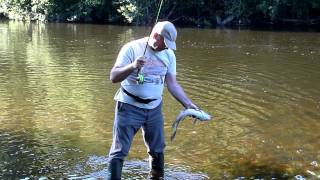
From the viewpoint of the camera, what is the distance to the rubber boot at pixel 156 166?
6660 mm

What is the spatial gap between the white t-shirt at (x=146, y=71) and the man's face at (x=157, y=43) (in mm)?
85

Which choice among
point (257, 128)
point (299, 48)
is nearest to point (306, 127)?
point (257, 128)

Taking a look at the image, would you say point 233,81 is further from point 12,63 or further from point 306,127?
point 12,63

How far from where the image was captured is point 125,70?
557 centimetres

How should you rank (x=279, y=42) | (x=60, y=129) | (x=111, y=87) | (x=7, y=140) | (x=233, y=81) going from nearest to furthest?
(x=7, y=140) → (x=60, y=129) → (x=111, y=87) → (x=233, y=81) → (x=279, y=42)

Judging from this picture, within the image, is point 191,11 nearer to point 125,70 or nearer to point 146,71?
point 146,71

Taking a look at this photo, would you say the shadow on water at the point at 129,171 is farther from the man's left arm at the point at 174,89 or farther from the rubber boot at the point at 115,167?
the man's left arm at the point at 174,89

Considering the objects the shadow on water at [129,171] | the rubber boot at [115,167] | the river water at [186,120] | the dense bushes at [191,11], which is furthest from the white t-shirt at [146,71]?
the dense bushes at [191,11]

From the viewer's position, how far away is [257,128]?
10.3 m

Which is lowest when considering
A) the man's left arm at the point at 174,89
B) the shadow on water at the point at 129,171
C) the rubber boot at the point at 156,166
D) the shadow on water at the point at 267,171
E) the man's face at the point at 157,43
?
the shadow on water at the point at 267,171

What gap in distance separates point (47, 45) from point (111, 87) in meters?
13.8

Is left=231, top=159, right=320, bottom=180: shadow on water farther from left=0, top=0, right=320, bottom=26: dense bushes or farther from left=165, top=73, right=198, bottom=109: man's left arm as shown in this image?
Answer: left=0, top=0, right=320, bottom=26: dense bushes

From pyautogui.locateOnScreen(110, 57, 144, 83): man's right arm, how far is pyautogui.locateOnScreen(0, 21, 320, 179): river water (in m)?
1.97

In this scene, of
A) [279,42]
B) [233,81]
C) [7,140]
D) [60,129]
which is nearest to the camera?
[7,140]
